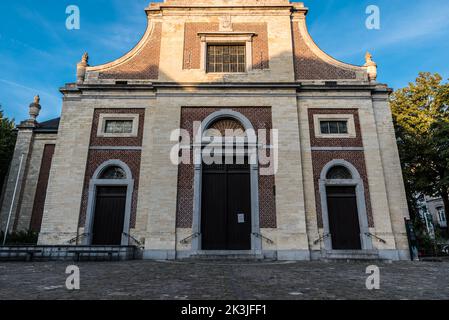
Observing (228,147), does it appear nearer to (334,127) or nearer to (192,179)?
(192,179)

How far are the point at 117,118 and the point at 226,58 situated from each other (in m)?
6.78

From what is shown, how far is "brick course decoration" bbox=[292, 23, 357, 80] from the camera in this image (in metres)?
15.3

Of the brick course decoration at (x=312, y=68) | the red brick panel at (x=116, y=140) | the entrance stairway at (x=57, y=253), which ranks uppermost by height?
the brick course decoration at (x=312, y=68)

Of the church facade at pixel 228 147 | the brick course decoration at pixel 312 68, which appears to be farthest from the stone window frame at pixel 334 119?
the brick course decoration at pixel 312 68

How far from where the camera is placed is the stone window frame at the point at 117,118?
14172 millimetres

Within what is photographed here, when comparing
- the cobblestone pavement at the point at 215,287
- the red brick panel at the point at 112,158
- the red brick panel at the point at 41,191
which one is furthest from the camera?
the red brick panel at the point at 41,191

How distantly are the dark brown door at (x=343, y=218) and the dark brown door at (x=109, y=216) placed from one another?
9.82 meters

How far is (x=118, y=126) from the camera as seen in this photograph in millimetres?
14539

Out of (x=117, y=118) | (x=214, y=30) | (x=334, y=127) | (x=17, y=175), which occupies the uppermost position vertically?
(x=214, y=30)

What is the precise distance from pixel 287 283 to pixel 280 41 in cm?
1333

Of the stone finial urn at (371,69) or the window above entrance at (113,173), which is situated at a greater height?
the stone finial urn at (371,69)

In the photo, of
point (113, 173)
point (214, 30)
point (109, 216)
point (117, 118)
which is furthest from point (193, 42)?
point (109, 216)

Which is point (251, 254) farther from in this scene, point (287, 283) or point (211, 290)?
point (211, 290)

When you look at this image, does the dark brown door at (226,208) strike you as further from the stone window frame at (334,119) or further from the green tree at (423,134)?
the green tree at (423,134)
